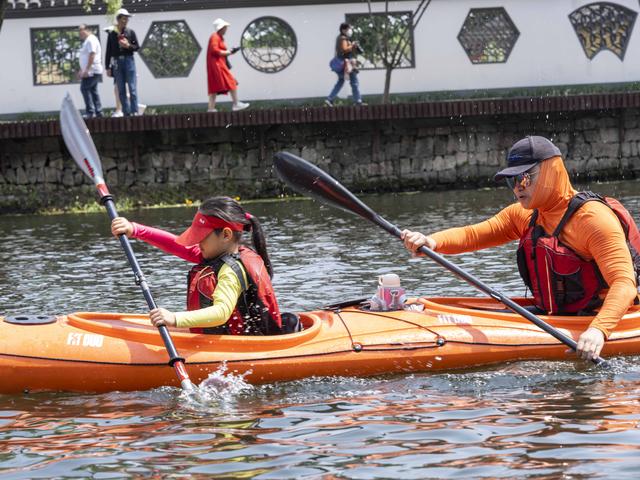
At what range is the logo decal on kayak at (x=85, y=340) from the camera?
672 cm

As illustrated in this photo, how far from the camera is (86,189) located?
59.4 feet

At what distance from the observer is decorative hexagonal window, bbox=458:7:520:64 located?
2222cm

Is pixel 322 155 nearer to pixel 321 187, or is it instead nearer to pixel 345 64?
pixel 345 64

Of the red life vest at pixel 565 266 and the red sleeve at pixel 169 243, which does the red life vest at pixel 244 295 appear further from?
the red life vest at pixel 565 266

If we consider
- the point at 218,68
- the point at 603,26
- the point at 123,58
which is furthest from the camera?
the point at 603,26

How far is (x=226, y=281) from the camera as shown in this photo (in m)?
6.55

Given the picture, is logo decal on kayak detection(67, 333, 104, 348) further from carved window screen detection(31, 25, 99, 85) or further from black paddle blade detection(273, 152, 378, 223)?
carved window screen detection(31, 25, 99, 85)

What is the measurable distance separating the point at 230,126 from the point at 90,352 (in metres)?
12.1

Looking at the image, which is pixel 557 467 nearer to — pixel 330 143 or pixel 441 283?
pixel 441 283

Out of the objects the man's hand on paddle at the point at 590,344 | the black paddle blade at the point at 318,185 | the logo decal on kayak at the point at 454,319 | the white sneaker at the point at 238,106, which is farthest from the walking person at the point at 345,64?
the man's hand on paddle at the point at 590,344

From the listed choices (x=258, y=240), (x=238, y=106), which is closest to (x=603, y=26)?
(x=238, y=106)

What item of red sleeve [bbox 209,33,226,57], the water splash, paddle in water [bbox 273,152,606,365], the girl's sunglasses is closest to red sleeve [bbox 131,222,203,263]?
the water splash

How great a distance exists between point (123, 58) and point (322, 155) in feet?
10.8

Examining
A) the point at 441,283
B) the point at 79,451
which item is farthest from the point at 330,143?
the point at 79,451
